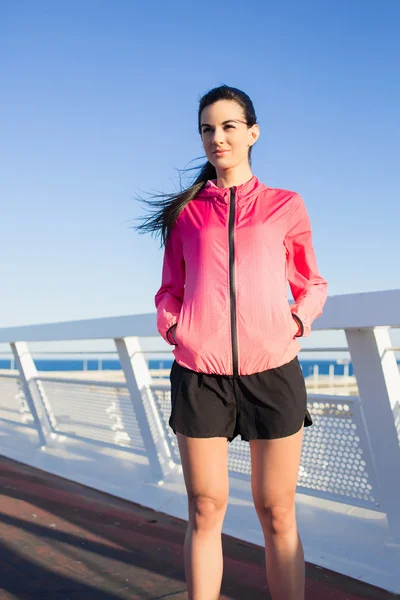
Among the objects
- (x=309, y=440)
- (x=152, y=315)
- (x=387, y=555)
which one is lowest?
A: (x=387, y=555)

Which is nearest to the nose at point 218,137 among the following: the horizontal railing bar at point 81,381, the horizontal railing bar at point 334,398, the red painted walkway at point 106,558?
the horizontal railing bar at point 334,398

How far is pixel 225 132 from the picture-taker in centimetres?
222

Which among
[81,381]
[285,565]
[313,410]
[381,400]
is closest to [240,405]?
[285,565]

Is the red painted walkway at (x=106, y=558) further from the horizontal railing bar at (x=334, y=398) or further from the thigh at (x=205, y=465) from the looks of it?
the thigh at (x=205, y=465)

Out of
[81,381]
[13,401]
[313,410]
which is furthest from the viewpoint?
[13,401]

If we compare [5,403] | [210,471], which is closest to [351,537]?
[210,471]

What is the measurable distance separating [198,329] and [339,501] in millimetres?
1684

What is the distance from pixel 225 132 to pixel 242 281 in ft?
Answer: 1.65

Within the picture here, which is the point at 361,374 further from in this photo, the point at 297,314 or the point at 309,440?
the point at 297,314

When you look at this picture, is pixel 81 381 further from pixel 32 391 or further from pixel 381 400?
pixel 381 400

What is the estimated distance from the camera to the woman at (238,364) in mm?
2062

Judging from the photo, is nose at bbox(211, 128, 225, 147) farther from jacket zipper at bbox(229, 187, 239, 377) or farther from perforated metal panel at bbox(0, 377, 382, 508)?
perforated metal panel at bbox(0, 377, 382, 508)

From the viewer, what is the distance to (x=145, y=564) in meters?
3.20

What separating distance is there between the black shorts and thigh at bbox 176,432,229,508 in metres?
0.03
